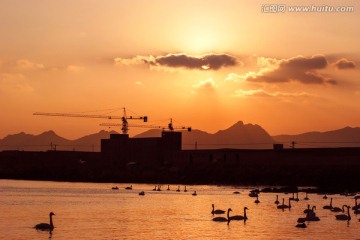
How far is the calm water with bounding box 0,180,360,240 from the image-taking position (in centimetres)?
5319

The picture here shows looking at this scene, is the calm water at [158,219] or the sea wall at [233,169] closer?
the calm water at [158,219]

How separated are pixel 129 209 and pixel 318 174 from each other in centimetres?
7242

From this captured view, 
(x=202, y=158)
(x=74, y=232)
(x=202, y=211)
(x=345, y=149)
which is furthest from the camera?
(x=202, y=158)

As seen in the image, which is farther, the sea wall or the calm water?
→ the sea wall

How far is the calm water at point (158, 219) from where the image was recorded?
53188 mm

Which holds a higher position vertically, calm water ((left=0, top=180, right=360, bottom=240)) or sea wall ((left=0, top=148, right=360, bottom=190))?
sea wall ((left=0, top=148, right=360, bottom=190))

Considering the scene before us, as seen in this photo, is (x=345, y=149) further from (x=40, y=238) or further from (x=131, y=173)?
(x=40, y=238)

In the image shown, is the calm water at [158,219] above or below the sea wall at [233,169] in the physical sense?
below

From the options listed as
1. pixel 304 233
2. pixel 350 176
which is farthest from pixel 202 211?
pixel 350 176

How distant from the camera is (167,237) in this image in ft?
169

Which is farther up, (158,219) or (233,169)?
(233,169)

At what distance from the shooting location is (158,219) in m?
65.0

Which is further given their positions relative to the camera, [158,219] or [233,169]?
[233,169]

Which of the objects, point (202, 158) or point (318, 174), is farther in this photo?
point (202, 158)
